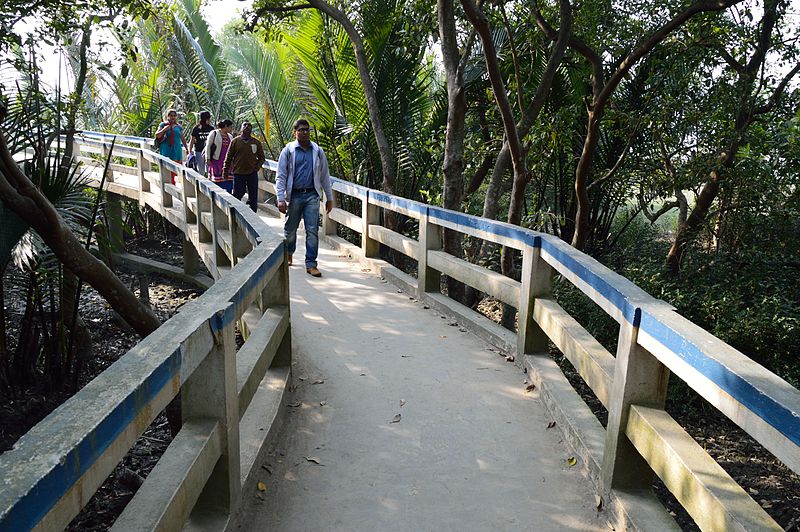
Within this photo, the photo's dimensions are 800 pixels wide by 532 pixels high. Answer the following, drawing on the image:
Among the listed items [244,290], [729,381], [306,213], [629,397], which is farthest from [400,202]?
[729,381]

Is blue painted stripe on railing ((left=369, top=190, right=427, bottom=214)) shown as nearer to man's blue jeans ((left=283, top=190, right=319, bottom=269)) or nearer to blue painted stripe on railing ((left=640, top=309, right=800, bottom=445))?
man's blue jeans ((left=283, top=190, right=319, bottom=269))

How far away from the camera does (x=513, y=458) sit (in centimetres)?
415

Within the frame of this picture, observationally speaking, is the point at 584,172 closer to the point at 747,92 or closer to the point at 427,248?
the point at 747,92

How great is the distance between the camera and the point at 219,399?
3025 millimetres

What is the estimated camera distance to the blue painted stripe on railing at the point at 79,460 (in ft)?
4.82

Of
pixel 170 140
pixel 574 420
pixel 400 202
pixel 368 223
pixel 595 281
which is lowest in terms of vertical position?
pixel 574 420

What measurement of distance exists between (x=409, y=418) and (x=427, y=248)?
10.5 ft

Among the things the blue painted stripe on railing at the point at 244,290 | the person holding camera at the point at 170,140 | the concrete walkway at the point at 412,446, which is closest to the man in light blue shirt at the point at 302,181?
the concrete walkway at the point at 412,446

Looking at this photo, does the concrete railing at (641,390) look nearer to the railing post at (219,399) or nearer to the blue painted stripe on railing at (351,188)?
the railing post at (219,399)

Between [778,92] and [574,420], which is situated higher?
[778,92]

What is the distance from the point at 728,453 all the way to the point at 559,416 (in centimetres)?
514

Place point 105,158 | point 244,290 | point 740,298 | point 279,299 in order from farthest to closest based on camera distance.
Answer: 1. point 105,158
2. point 740,298
3. point 279,299
4. point 244,290

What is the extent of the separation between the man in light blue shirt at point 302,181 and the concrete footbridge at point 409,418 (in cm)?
159

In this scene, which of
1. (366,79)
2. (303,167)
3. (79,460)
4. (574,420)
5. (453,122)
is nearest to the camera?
(79,460)
